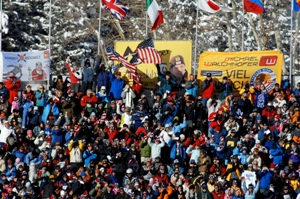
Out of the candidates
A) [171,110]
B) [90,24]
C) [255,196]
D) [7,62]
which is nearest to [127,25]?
[90,24]

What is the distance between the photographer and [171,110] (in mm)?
36438

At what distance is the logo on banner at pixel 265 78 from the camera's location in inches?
1512

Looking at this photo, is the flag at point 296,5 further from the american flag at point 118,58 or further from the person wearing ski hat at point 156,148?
the person wearing ski hat at point 156,148

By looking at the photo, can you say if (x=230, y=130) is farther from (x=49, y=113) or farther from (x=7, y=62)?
(x=7, y=62)

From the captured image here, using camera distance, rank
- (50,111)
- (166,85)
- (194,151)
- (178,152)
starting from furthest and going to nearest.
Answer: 1. (166,85)
2. (50,111)
3. (178,152)
4. (194,151)

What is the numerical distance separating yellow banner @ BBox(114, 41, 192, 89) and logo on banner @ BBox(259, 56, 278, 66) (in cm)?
263

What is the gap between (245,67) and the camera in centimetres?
3916

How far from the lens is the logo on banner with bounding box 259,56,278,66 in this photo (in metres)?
38.9

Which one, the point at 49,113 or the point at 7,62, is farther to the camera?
the point at 7,62

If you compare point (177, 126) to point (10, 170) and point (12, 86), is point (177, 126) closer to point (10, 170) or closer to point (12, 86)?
point (10, 170)

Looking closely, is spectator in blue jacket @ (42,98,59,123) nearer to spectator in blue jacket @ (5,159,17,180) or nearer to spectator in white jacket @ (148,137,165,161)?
A: spectator in blue jacket @ (5,159,17,180)

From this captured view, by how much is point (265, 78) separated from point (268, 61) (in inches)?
26.7

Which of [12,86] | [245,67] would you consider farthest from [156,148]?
[12,86]

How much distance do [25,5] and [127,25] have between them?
5642mm
